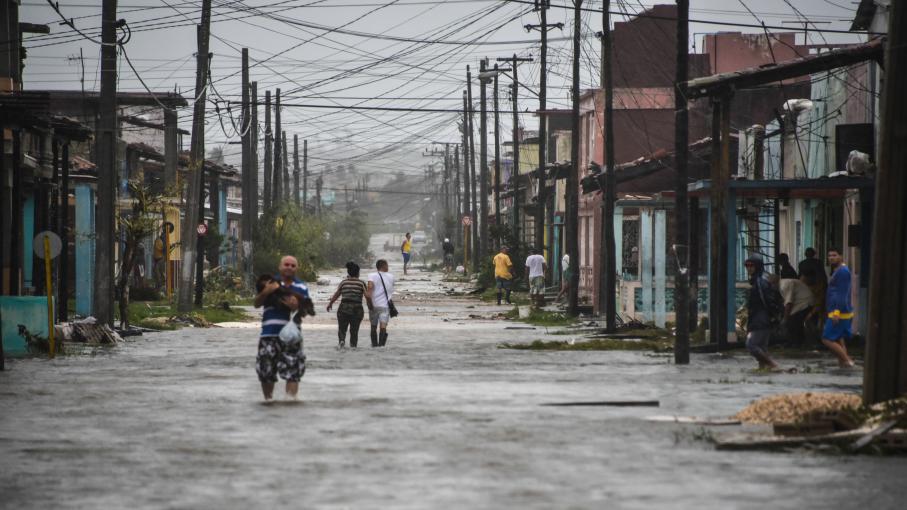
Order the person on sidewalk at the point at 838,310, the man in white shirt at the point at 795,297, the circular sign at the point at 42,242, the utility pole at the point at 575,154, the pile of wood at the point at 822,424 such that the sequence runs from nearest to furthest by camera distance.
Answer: the pile of wood at the point at 822,424 → the person on sidewalk at the point at 838,310 → the man in white shirt at the point at 795,297 → the circular sign at the point at 42,242 → the utility pole at the point at 575,154

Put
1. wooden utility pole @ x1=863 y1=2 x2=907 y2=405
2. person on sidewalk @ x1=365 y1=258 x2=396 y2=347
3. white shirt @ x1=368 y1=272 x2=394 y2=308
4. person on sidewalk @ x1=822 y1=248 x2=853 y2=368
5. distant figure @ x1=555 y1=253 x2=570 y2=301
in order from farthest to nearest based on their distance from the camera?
distant figure @ x1=555 y1=253 x2=570 y2=301 < white shirt @ x1=368 y1=272 x2=394 y2=308 < person on sidewalk @ x1=365 y1=258 x2=396 y2=347 < person on sidewalk @ x1=822 y1=248 x2=853 y2=368 < wooden utility pole @ x1=863 y1=2 x2=907 y2=405

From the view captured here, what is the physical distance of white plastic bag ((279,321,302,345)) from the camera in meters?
16.7

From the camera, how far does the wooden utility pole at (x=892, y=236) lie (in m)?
14.8

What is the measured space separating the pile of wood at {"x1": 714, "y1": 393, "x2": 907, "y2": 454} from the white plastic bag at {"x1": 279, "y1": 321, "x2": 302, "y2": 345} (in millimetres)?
4993

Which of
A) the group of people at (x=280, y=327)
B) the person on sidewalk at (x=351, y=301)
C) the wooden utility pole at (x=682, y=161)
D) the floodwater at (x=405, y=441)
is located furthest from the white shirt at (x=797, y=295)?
the group of people at (x=280, y=327)

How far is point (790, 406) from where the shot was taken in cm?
1441

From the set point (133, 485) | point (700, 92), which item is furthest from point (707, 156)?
point (133, 485)

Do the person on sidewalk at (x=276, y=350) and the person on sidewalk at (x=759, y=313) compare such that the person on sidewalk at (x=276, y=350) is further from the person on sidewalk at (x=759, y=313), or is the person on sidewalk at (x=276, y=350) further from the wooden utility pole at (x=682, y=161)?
the wooden utility pole at (x=682, y=161)

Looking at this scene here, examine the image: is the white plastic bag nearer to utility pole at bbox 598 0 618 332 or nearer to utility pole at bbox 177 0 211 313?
utility pole at bbox 598 0 618 332

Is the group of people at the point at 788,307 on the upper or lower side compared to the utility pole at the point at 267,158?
lower

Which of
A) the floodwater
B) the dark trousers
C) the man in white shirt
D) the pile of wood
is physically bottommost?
the floodwater

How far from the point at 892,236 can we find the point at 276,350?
672cm

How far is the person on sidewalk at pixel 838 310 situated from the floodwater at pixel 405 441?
0.53 metres

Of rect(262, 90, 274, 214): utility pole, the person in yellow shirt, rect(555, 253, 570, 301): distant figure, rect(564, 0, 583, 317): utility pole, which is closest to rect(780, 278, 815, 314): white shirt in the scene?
rect(564, 0, 583, 317): utility pole
